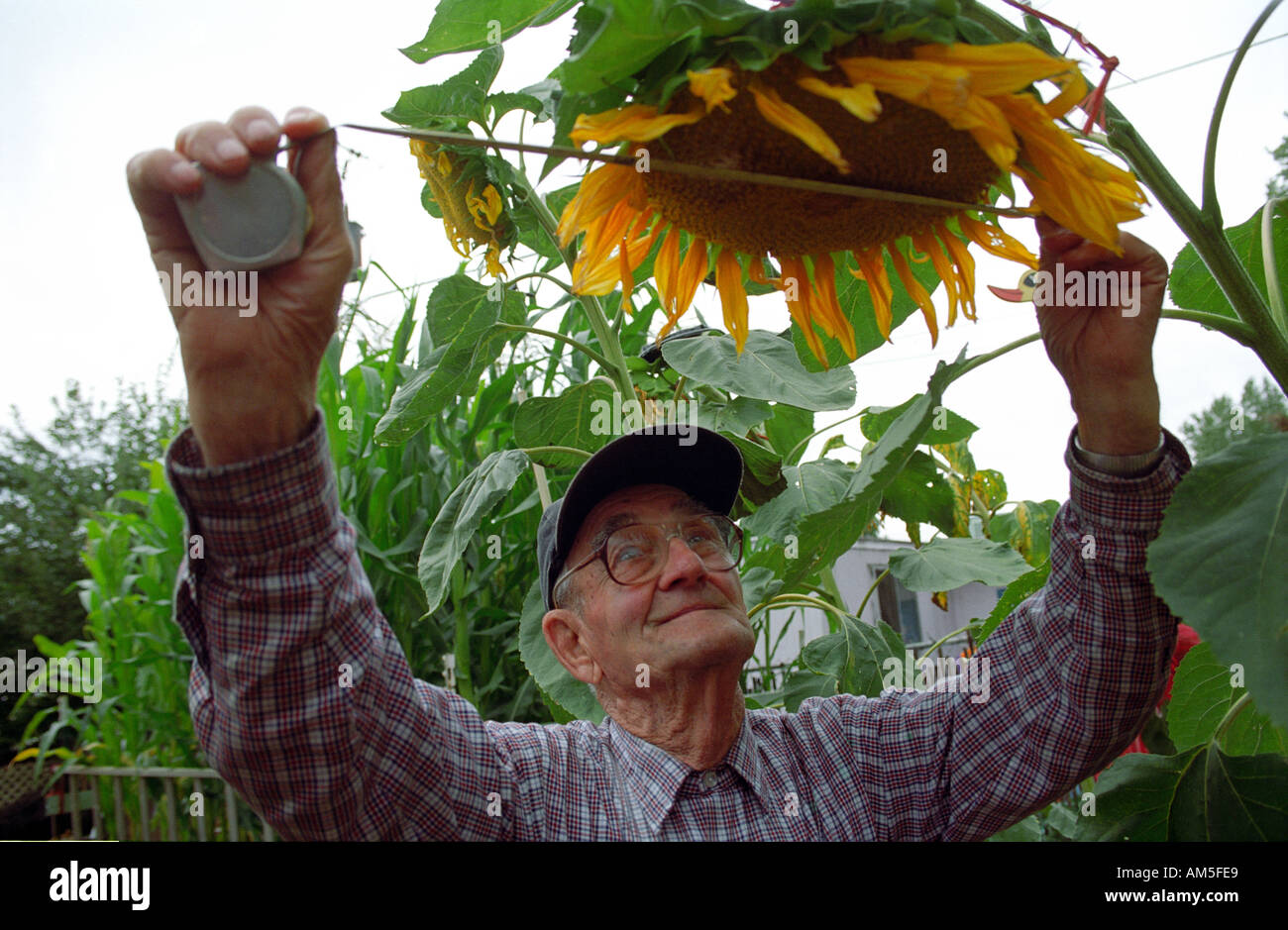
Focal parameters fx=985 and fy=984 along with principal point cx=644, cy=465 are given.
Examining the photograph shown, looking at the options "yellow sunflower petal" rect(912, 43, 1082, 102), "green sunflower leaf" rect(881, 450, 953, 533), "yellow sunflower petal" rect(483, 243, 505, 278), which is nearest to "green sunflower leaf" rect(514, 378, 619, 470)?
"yellow sunflower petal" rect(483, 243, 505, 278)

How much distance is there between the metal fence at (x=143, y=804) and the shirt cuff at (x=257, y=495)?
6.90 ft

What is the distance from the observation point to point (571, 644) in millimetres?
1313

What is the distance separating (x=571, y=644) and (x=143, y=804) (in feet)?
7.18

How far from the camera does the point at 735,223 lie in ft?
1.89

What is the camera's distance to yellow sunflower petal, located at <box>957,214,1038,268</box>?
2.06 ft

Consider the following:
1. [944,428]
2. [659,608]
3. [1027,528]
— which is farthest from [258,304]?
[1027,528]

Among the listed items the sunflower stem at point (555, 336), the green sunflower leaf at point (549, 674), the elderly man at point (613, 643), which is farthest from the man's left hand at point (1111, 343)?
the green sunflower leaf at point (549, 674)

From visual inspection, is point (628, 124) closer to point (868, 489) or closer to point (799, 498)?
point (868, 489)

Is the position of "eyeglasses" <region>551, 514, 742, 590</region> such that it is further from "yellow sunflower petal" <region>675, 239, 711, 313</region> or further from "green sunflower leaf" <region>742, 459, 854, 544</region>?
"yellow sunflower petal" <region>675, 239, 711, 313</region>

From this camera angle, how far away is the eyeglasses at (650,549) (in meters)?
1.22

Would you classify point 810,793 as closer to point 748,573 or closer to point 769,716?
point 769,716

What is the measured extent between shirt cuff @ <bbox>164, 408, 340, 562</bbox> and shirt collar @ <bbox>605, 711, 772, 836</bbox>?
21.0 inches

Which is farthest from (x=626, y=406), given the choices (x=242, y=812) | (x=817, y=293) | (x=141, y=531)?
(x=141, y=531)
